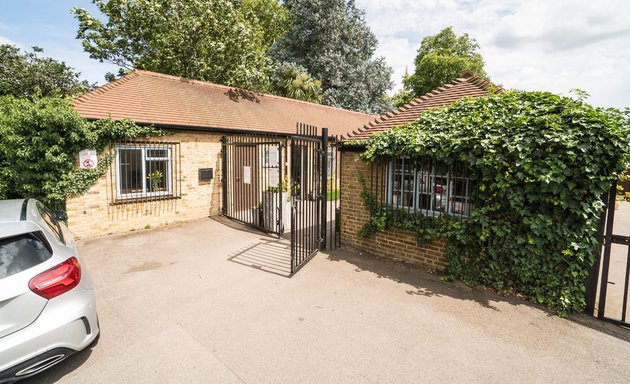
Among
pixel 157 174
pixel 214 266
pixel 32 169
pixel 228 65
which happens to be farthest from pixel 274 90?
pixel 214 266

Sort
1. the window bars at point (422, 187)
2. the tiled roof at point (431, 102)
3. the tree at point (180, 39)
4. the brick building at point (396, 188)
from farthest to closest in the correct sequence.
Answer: the tree at point (180, 39) < the tiled roof at point (431, 102) < the brick building at point (396, 188) < the window bars at point (422, 187)

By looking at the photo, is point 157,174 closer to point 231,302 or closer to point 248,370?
point 231,302

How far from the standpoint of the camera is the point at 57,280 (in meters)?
2.58

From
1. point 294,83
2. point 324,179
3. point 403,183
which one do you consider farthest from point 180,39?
point 403,183

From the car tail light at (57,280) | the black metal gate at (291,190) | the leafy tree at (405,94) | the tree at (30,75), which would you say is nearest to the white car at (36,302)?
the car tail light at (57,280)

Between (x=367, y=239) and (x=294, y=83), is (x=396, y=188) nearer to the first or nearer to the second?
(x=367, y=239)

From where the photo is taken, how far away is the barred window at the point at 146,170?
7.91 meters

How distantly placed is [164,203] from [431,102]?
775 cm

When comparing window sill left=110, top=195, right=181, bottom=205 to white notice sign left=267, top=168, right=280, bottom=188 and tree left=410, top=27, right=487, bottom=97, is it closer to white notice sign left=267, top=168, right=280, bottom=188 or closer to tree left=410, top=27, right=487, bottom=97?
white notice sign left=267, top=168, right=280, bottom=188

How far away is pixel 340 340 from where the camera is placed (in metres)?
3.40

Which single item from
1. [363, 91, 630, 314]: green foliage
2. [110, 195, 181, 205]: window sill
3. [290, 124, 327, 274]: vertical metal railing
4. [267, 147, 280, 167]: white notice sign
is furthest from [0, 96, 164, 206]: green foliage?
[363, 91, 630, 314]: green foliage

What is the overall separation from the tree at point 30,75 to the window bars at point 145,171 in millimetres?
13525

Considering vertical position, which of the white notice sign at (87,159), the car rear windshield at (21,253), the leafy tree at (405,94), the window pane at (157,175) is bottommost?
the car rear windshield at (21,253)

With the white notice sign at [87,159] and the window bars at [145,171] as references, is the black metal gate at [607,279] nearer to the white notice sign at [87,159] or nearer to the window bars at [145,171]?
the window bars at [145,171]
